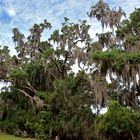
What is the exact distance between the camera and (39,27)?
38.9 m

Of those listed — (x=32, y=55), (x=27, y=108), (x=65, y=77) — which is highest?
(x=32, y=55)

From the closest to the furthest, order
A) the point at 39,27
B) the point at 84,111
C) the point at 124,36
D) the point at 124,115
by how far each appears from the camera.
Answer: the point at 124,115, the point at 124,36, the point at 84,111, the point at 39,27

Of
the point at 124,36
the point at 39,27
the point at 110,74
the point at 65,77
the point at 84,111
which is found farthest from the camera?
the point at 39,27

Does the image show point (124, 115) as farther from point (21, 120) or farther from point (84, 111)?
point (21, 120)

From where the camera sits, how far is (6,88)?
40.1 metres

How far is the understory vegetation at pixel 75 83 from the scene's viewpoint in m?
26.9

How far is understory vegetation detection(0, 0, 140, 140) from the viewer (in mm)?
26859

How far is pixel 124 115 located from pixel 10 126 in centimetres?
1562

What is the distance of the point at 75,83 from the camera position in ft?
112

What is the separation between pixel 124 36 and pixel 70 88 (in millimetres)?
6869

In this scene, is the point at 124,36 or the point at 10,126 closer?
the point at 124,36

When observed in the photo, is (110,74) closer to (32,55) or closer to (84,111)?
(84,111)

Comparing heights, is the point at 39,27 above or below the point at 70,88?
above

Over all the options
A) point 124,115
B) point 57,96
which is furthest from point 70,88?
point 124,115
